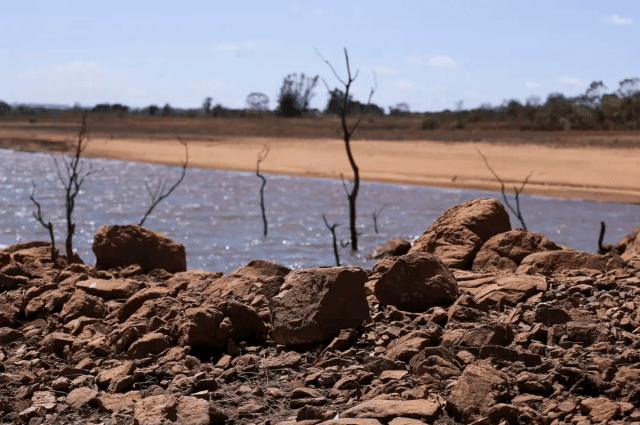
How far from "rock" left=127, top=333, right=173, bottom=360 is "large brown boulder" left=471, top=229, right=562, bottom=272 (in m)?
2.84

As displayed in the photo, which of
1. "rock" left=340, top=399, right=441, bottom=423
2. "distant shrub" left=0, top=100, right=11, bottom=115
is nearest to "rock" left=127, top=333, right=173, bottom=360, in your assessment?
"rock" left=340, top=399, right=441, bottom=423

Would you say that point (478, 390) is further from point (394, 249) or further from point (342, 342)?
point (394, 249)

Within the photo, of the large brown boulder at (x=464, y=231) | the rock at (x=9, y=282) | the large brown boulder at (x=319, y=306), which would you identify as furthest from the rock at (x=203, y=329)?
the large brown boulder at (x=464, y=231)

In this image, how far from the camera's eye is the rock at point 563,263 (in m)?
6.00

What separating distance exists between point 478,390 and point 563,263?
269 cm

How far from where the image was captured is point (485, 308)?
16.3 feet

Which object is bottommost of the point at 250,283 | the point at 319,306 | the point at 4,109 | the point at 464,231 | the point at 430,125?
the point at 250,283

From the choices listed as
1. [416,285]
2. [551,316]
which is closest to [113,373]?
[416,285]

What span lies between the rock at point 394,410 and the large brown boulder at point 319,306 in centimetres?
101

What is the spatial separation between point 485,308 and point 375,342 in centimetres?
81

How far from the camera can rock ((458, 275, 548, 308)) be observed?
5086 mm

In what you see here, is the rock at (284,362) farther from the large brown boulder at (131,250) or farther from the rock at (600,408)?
the large brown boulder at (131,250)

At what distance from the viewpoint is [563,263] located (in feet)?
19.7

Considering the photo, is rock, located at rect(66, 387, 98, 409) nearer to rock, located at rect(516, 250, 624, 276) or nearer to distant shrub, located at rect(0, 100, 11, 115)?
rock, located at rect(516, 250, 624, 276)
